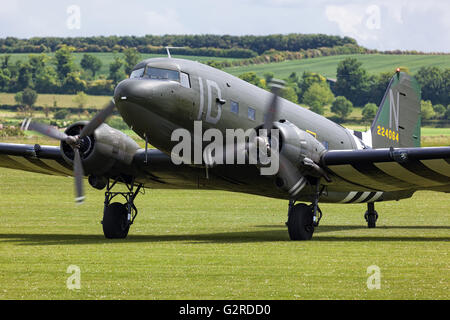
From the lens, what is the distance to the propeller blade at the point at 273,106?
21812mm

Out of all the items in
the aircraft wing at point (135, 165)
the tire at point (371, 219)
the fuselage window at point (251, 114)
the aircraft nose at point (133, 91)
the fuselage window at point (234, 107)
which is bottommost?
the tire at point (371, 219)

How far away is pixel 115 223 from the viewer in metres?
24.3

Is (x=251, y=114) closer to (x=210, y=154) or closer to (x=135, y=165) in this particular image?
(x=210, y=154)

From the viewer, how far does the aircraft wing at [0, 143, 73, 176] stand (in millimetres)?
25312

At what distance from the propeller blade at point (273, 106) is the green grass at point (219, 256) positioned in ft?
10.8

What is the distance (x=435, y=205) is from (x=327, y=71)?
14686 cm

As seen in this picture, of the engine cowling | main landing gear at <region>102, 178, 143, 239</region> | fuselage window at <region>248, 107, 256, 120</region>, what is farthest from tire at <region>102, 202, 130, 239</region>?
the engine cowling

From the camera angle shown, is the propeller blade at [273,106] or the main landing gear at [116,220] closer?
the propeller blade at [273,106]

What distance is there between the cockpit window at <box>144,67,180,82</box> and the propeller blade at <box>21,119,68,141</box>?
3.71m

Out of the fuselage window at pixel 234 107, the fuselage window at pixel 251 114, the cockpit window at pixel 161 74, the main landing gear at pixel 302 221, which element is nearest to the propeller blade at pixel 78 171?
the cockpit window at pixel 161 74

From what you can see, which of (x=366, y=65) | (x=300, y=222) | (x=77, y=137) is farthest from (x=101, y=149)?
(x=366, y=65)

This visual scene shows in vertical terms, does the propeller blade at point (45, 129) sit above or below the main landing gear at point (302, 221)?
above

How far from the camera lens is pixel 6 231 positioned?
88.0 feet

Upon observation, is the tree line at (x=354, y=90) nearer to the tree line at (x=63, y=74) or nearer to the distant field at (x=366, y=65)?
the distant field at (x=366, y=65)
